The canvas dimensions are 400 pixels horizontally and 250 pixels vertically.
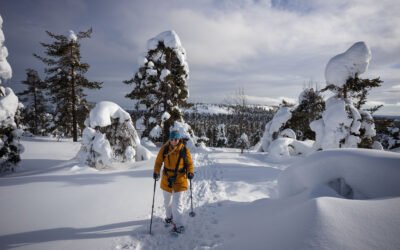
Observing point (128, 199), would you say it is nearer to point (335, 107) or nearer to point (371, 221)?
point (371, 221)

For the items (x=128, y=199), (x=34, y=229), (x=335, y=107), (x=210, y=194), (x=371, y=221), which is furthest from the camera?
(x=335, y=107)

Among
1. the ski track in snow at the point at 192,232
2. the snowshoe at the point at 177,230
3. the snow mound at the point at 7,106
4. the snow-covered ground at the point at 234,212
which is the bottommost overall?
the ski track in snow at the point at 192,232

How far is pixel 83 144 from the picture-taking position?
875cm

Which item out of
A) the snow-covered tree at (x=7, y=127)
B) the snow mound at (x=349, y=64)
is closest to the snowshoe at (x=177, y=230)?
the snow-covered tree at (x=7, y=127)

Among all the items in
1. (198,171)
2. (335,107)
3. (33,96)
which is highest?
(33,96)

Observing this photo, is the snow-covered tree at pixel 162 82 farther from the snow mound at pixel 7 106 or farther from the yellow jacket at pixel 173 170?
the yellow jacket at pixel 173 170

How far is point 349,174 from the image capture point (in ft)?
12.6

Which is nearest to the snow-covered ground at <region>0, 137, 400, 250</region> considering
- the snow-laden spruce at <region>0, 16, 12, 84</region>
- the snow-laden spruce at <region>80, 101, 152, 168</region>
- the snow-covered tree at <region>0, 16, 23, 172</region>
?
the snow-laden spruce at <region>80, 101, 152, 168</region>

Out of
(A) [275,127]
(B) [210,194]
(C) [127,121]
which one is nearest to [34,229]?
(B) [210,194]

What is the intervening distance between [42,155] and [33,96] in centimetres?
2375

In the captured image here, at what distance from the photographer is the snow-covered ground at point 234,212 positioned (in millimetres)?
2547

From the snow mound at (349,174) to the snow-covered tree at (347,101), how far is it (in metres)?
8.50

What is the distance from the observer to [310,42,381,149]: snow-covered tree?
1073 cm

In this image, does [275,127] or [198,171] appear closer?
[198,171]
